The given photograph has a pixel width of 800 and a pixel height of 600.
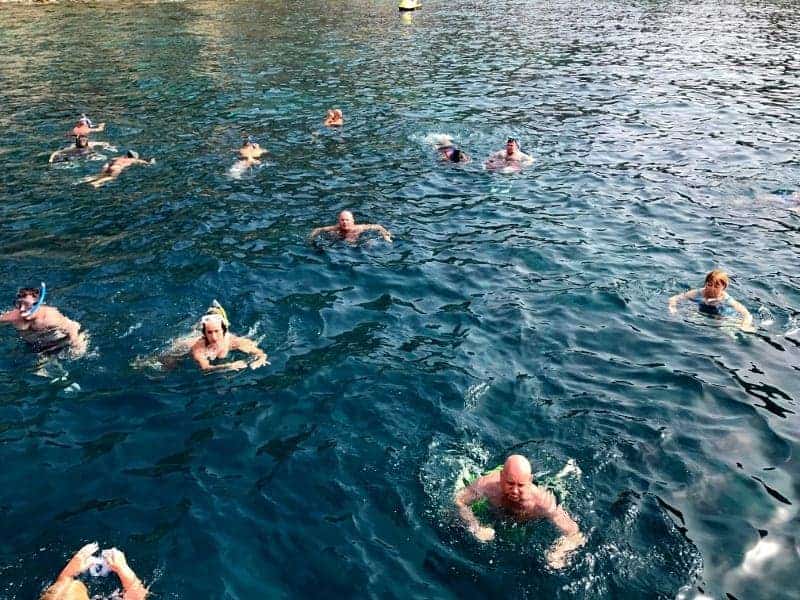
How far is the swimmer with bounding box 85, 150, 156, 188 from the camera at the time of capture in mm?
20245

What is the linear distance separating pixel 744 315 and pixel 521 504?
761 cm

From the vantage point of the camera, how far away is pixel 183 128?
25.5 metres

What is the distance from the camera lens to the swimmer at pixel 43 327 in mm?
11922

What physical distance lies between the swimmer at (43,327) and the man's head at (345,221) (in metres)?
6.64

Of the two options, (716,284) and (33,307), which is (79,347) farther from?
(716,284)

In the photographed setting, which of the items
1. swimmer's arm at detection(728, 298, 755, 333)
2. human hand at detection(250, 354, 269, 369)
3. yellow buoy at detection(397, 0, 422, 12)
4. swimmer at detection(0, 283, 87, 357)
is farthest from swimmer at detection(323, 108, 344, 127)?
yellow buoy at detection(397, 0, 422, 12)

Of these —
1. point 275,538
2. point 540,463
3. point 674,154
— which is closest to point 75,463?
point 275,538

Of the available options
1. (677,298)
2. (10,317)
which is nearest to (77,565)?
(10,317)

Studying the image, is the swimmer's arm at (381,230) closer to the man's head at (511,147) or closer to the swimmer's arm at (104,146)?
the man's head at (511,147)

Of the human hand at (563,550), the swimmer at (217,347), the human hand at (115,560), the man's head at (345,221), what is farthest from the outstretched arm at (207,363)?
the human hand at (563,550)

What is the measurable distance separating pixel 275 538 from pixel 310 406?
275 centimetres

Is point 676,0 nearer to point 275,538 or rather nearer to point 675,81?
point 675,81

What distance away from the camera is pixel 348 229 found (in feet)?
53.5

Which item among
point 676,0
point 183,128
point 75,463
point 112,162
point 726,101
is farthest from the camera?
point 676,0
